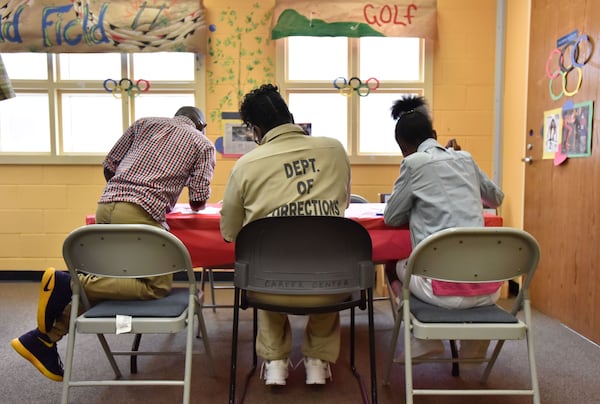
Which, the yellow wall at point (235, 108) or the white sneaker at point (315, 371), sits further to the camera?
the yellow wall at point (235, 108)

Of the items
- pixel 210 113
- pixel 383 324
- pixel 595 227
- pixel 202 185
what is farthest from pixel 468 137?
pixel 202 185

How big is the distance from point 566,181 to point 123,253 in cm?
258

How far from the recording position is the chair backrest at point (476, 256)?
4.59 feet

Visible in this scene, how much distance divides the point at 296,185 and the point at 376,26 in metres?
2.50

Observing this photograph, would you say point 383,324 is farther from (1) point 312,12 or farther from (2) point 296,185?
(1) point 312,12

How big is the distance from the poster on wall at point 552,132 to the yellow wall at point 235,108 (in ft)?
2.92

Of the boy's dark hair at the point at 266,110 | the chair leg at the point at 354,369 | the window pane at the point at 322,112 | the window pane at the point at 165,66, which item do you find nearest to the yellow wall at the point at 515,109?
the window pane at the point at 322,112

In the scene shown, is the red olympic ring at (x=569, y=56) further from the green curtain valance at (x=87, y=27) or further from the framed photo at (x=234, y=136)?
the green curtain valance at (x=87, y=27)

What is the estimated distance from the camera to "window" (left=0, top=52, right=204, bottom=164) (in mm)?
3756

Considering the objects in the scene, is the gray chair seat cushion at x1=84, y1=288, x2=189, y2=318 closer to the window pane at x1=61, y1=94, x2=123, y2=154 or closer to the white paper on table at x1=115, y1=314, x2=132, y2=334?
the white paper on table at x1=115, y1=314, x2=132, y2=334

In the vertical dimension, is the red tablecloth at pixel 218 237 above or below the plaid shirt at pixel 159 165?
below

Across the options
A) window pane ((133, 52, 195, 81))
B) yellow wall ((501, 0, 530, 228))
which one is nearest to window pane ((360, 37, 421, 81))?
yellow wall ((501, 0, 530, 228))

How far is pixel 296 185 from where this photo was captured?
63.9 inches

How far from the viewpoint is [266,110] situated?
1800 millimetres
